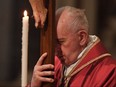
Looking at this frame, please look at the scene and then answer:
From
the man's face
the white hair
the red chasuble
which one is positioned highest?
the white hair

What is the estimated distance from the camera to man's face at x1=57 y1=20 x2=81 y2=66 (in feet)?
7.40

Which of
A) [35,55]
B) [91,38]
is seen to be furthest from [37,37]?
[91,38]

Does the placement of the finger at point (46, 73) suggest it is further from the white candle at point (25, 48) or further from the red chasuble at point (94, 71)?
the red chasuble at point (94, 71)

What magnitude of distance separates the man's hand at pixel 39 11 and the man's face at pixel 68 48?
343 mm

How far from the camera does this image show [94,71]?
87.3 inches

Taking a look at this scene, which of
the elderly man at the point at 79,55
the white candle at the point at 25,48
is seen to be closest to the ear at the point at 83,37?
the elderly man at the point at 79,55

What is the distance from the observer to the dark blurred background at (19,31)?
4699mm

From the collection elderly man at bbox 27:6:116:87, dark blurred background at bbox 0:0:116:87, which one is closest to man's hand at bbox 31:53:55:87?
elderly man at bbox 27:6:116:87

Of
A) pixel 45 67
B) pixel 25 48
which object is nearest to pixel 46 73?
pixel 45 67

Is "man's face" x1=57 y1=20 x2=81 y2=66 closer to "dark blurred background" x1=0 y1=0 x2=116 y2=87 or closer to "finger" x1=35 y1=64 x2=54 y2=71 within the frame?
"finger" x1=35 y1=64 x2=54 y2=71

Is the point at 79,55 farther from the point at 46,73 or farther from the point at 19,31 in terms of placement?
the point at 19,31

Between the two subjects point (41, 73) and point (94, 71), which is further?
point (94, 71)

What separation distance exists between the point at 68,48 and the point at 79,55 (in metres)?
0.06

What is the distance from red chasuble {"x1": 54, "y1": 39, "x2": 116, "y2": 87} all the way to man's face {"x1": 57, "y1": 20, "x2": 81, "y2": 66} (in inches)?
1.5
